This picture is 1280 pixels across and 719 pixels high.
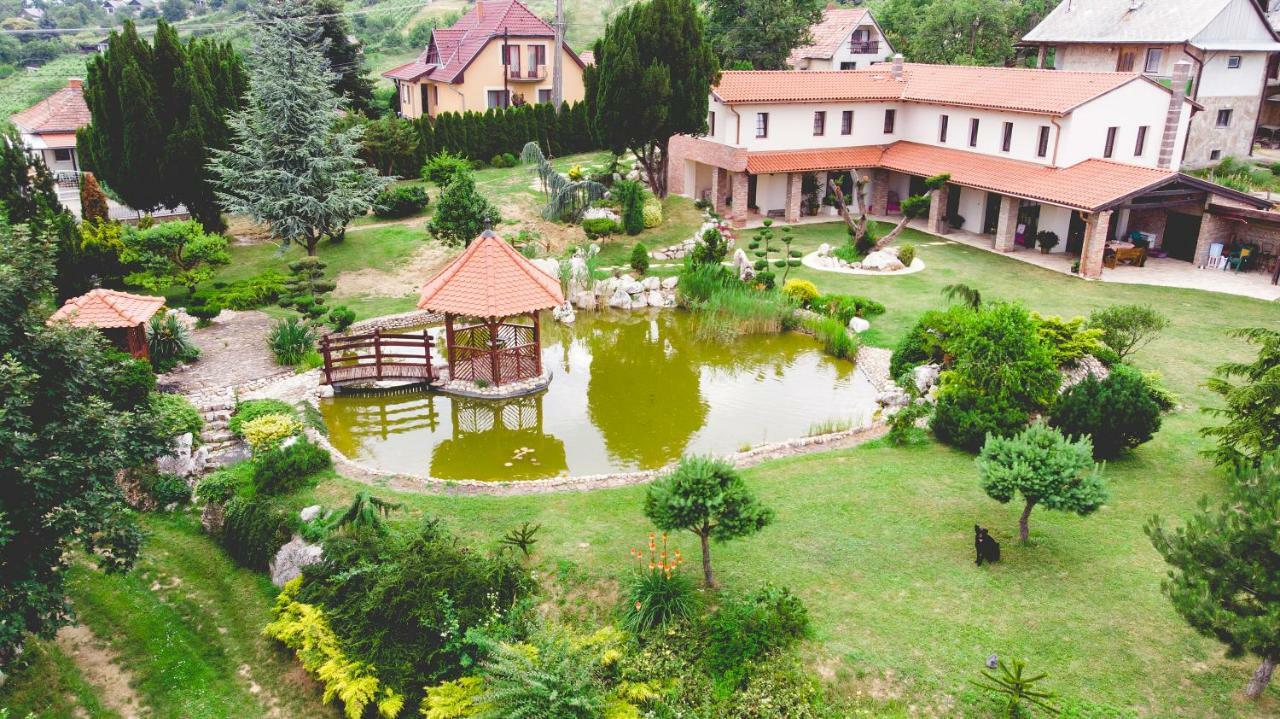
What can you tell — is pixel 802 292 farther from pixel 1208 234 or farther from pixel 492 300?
pixel 1208 234

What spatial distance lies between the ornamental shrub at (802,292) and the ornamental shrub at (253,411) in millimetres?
13734

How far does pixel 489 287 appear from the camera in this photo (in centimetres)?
1938

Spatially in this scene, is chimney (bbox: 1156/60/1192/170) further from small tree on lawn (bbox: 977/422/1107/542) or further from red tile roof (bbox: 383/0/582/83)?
red tile roof (bbox: 383/0/582/83)

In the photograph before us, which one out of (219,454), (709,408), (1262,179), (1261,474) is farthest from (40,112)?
(1262,179)

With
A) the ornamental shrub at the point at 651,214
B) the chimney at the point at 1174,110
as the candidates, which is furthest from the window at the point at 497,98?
the chimney at the point at 1174,110

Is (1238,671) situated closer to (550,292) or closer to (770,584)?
(770,584)

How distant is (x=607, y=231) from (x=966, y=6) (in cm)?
3172

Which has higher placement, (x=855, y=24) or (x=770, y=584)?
(x=855, y=24)

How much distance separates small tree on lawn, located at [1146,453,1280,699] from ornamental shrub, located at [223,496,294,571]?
12.1 metres

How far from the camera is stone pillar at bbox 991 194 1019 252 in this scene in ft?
100.0

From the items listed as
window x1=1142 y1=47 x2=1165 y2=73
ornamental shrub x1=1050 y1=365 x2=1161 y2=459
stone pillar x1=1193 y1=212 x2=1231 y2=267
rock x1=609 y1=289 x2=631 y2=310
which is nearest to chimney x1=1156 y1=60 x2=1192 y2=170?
stone pillar x1=1193 y1=212 x2=1231 y2=267

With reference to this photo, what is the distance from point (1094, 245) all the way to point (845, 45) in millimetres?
33224

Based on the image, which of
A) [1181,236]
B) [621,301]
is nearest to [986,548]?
[621,301]

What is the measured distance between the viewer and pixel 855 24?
55.5m
